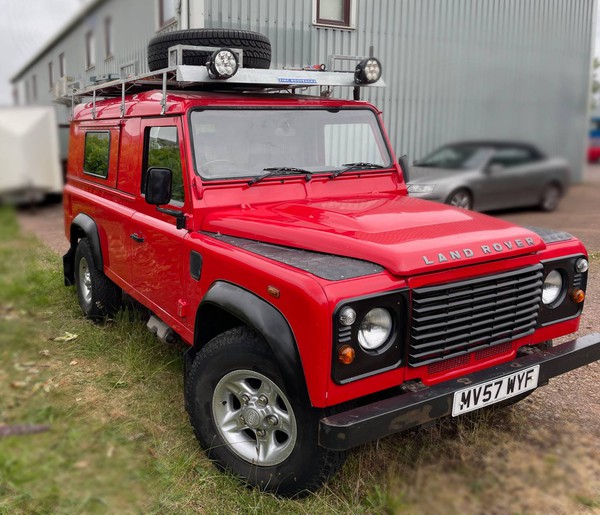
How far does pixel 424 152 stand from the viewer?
3.28 meters

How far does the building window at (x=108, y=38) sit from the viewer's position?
2.05ft

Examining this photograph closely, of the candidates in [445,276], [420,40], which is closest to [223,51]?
[420,40]

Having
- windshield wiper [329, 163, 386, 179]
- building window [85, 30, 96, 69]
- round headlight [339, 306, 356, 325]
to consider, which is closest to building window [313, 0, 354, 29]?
windshield wiper [329, 163, 386, 179]

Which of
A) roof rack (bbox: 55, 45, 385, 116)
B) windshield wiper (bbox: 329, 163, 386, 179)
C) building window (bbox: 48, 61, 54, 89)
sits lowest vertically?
windshield wiper (bbox: 329, 163, 386, 179)

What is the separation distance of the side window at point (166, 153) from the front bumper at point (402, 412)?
172 cm

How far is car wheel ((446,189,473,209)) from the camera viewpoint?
10.9 feet

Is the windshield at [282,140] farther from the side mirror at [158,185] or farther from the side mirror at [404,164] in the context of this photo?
the side mirror at [158,185]

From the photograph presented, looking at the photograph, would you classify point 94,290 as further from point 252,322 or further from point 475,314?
point 475,314

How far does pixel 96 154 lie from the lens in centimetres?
488

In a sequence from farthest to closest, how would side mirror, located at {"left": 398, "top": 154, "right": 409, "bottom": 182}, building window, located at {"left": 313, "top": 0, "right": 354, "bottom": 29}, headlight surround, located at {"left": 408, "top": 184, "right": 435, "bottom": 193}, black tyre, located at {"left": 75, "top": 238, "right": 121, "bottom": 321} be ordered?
building window, located at {"left": 313, "top": 0, "right": 354, "bottom": 29}
black tyre, located at {"left": 75, "top": 238, "right": 121, "bottom": 321}
headlight surround, located at {"left": 408, "top": 184, "right": 435, "bottom": 193}
side mirror, located at {"left": 398, "top": 154, "right": 409, "bottom": 182}

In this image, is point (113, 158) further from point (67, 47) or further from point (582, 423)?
point (67, 47)

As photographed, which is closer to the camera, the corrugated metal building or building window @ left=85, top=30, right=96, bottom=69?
building window @ left=85, top=30, right=96, bottom=69

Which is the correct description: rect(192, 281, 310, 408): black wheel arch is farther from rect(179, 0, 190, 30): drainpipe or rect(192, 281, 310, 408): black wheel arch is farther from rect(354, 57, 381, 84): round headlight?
rect(354, 57, 381, 84): round headlight

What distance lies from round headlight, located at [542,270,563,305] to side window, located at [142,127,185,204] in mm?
2123
